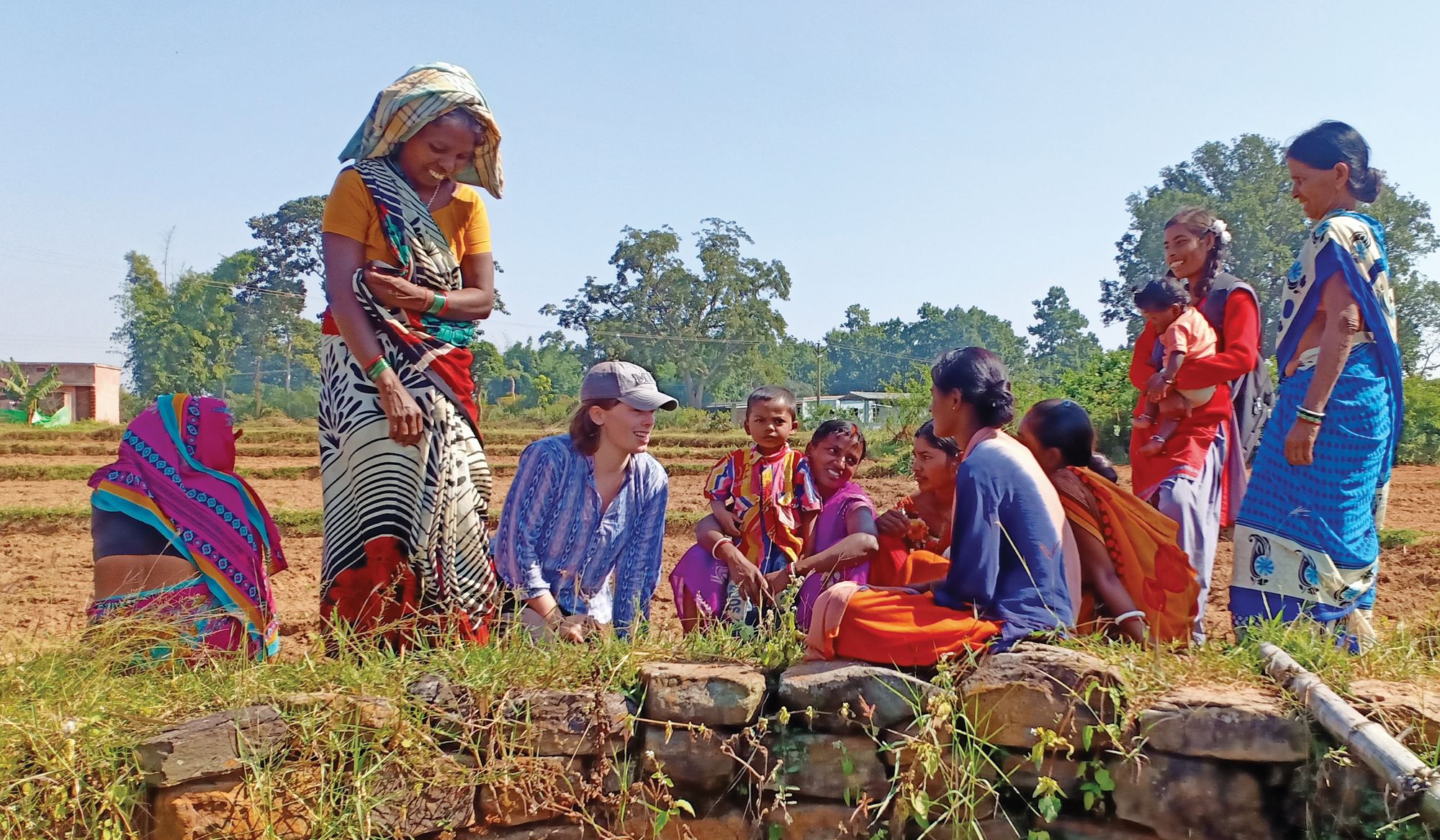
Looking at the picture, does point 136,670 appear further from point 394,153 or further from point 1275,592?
point 1275,592

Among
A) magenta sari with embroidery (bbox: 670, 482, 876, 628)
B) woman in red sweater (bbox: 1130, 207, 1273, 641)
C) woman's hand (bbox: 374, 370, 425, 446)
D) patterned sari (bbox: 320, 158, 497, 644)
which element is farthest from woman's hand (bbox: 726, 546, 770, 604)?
woman in red sweater (bbox: 1130, 207, 1273, 641)

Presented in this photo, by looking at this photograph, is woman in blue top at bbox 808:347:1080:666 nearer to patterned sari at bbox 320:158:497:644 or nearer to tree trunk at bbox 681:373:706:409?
patterned sari at bbox 320:158:497:644

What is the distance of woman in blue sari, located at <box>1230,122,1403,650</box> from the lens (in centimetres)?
342

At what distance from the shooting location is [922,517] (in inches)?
165

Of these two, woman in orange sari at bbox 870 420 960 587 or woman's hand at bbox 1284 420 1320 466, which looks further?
woman in orange sari at bbox 870 420 960 587

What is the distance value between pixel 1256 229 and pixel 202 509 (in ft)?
154

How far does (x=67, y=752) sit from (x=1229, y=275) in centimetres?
435

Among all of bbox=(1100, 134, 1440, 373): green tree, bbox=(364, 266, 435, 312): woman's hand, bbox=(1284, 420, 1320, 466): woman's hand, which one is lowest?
bbox=(1284, 420, 1320, 466): woman's hand

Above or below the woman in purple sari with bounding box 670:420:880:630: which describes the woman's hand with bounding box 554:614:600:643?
below

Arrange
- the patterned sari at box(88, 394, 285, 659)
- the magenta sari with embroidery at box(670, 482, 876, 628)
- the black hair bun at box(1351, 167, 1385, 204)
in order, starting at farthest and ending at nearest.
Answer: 1. the magenta sari with embroidery at box(670, 482, 876, 628)
2. the black hair bun at box(1351, 167, 1385, 204)
3. the patterned sari at box(88, 394, 285, 659)

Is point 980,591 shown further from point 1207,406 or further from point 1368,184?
point 1368,184

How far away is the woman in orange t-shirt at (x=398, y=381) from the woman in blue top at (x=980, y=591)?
1.40 m

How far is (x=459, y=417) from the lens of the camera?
11.6ft

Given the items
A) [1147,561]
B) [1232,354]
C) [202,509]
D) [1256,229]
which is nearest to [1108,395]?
[1232,354]
